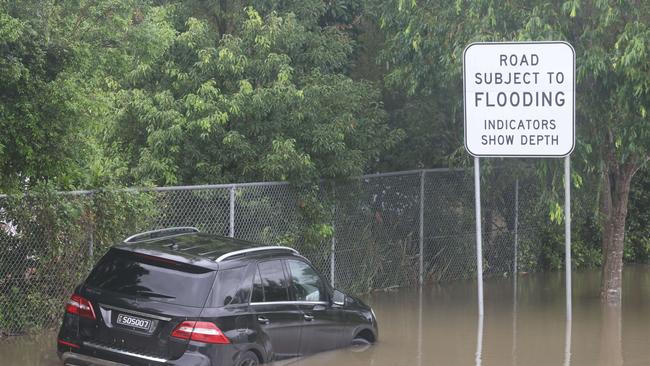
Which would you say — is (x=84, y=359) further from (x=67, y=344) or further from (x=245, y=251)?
(x=245, y=251)

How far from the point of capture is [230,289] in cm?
891

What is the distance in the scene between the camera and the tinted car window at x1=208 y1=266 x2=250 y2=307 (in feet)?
28.7

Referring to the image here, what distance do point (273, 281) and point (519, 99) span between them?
4.13 m

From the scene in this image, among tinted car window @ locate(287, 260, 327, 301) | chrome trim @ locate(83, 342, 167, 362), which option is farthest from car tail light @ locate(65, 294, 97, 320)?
tinted car window @ locate(287, 260, 327, 301)

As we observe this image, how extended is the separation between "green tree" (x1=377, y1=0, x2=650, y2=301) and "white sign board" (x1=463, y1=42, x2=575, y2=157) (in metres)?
0.82

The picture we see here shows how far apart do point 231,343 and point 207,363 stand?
33 centimetres

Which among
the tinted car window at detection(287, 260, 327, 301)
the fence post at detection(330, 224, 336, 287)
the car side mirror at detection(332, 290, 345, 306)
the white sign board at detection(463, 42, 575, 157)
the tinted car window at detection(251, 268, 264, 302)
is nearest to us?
the tinted car window at detection(251, 268, 264, 302)

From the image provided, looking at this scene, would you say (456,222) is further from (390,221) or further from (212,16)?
(212,16)

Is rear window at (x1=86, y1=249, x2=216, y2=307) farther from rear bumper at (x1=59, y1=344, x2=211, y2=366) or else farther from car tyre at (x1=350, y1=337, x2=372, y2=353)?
car tyre at (x1=350, y1=337, x2=372, y2=353)

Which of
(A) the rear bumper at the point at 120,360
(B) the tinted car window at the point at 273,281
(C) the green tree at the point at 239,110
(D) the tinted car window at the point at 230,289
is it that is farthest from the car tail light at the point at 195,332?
(C) the green tree at the point at 239,110

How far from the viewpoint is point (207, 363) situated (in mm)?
8453

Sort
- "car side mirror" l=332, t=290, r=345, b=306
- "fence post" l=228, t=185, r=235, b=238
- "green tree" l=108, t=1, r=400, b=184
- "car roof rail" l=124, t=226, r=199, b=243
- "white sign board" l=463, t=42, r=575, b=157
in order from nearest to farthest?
"car roof rail" l=124, t=226, r=199, b=243 → "car side mirror" l=332, t=290, r=345, b=306 → "white sign board" l=463, t=42, r=575, b=157 → "fence post" l=228, t=185, r=235, b=238 → "green tree" l=108, t=1, r=400, b=184

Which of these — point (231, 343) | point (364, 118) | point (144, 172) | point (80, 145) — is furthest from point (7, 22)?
point (364, 118)

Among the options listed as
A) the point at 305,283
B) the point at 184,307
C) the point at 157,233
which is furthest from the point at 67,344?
the point at 305,283
